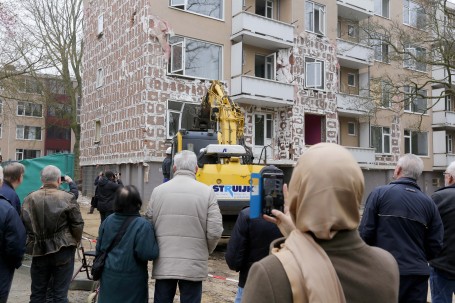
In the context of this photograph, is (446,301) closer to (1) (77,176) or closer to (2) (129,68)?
(2) (129,68)

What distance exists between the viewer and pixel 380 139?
28078 millimetres

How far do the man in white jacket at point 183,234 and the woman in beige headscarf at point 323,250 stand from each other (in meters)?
2.65

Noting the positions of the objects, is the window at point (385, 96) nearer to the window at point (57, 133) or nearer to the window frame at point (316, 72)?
the window frame at point (316, 72)

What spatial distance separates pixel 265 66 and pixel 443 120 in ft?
49.7

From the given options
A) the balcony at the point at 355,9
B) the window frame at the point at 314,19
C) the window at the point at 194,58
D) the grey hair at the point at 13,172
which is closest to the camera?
the grey hair at the point at 13,172

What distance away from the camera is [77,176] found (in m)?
26.5

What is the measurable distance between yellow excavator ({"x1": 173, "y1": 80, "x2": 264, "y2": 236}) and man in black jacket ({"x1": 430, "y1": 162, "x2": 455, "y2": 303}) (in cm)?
555

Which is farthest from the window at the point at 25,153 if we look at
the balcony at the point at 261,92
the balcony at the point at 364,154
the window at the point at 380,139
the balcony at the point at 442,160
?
the balcony at the point at 442,160

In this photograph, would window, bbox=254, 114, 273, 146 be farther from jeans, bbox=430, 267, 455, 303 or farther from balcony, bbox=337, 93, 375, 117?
jeans, bbox=430, 267, 455, 303

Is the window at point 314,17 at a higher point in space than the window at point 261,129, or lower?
higher

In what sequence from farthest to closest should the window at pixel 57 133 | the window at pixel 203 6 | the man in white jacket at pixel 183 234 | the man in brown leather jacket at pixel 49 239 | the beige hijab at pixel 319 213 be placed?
the window at pixel 57 133 → the window at pixel 203 6 → the man in brown leather jacket at pixel 49 239 → the man in white jacket at pixel 183 234 → the beige hijab at pixel 319 213

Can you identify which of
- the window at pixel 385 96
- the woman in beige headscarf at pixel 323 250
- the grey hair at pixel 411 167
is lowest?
the woman in beige headscarf at pixel 323 250

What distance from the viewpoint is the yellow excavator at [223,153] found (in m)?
10.2

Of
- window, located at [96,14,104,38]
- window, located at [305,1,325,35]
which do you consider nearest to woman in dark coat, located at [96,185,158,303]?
window, located at [96,14,104,38]
